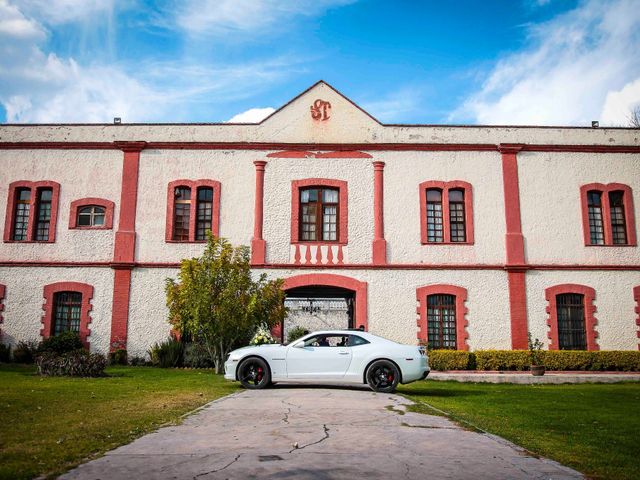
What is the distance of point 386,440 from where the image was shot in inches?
257

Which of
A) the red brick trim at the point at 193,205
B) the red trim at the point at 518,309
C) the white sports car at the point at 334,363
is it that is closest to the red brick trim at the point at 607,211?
the red trim at the point at 518,309

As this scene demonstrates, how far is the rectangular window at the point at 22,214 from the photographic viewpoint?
21531 millimetres

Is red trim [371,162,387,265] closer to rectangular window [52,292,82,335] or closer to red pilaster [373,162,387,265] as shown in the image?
red pilaster [373,162,387,265]

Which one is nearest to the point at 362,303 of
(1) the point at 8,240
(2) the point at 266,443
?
(1) the point at 8,240

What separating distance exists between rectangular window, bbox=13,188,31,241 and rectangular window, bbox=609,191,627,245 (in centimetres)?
2186

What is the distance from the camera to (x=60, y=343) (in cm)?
Result: 1916

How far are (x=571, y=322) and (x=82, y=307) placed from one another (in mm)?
17529

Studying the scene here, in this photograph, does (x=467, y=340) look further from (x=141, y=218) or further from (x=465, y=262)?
(x=141, y=218)

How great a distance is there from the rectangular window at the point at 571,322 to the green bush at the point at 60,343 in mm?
16887

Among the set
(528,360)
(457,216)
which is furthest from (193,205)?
(528,360)

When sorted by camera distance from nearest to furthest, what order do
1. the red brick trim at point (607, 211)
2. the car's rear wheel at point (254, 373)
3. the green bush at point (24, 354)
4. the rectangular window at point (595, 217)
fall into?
the car's rear wheel at point (254, 373)
the green bush at point (24, 354)
the red brick trim at point (607, 211)
the rectangular window at point (595, 217)

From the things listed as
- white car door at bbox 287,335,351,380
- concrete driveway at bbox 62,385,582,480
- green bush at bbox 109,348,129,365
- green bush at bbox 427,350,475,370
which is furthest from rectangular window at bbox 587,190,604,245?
green bush at bbox 109,348,129,365

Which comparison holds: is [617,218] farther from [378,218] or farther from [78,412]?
[78,412]

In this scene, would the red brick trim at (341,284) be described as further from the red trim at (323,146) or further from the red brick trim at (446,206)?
the red trim at (323,146)
